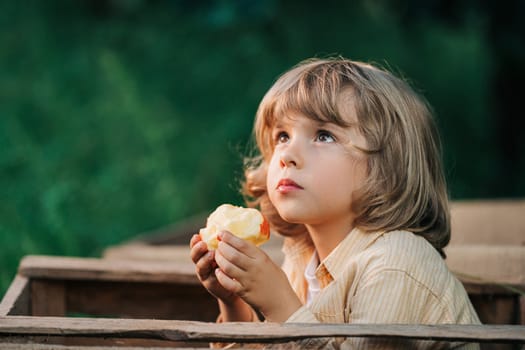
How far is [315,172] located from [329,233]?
7.5 inches

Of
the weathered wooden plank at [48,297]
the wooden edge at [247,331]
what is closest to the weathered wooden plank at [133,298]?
the weathered wooden plank at [48,297]

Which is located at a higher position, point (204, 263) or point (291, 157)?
point (291, 157)

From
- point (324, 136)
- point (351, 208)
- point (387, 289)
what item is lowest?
point (387, 289)

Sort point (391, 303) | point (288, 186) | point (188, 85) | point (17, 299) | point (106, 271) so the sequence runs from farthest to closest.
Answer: point (188, 85) → point (106, 271) → point (17, 299) → point (288, 186) → point (391, 303)

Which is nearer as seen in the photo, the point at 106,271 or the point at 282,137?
the point at 282,137

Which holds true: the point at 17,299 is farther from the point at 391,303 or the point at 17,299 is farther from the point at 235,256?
the point at 391,303

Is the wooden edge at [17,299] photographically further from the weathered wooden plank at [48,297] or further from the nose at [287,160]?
the nose at [287,160]

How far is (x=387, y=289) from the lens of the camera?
1480mm

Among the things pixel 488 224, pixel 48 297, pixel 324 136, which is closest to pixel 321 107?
pixel 324 136

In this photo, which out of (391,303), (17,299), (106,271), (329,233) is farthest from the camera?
(106,271)

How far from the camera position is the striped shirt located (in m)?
1.47

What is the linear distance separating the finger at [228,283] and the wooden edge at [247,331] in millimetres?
243

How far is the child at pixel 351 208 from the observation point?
1520 millimetres

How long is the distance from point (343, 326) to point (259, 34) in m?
5.78
